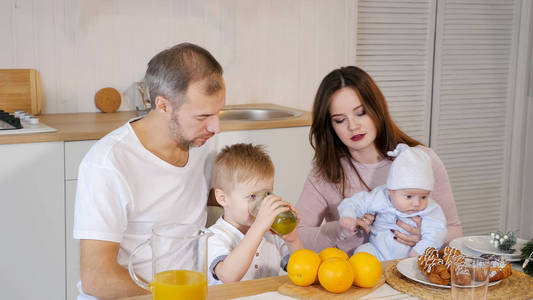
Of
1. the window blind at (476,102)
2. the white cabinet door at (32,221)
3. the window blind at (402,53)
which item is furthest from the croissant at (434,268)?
the window blind at (476,102)

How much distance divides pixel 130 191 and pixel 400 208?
0.78 metres

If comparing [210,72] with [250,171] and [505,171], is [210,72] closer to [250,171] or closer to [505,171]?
[250,171]

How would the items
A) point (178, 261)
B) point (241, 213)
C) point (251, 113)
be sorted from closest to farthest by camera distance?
point (178, 261) < point (241, 213) < point (251, 113)

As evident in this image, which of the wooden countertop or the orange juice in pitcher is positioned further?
the wooden countertop

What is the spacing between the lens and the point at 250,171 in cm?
171

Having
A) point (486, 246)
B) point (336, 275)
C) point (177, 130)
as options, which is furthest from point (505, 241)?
point (177, 130)

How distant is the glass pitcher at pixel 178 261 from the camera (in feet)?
3.43

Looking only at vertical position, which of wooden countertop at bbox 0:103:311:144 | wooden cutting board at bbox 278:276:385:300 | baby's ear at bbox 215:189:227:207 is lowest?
wooden cutting board at bbox 278:276:385:300

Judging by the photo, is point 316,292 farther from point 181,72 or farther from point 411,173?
point 181,72

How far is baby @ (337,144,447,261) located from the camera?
5.97ft

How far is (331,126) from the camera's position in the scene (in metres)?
2.11

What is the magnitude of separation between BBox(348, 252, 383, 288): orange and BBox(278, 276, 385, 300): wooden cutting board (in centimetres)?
2

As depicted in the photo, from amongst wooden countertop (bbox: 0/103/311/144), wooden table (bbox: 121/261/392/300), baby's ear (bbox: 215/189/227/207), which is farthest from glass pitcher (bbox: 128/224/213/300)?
wooden countertop (bbox: 0/103/311/144)

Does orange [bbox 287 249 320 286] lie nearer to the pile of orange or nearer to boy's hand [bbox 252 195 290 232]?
the pile of orange
